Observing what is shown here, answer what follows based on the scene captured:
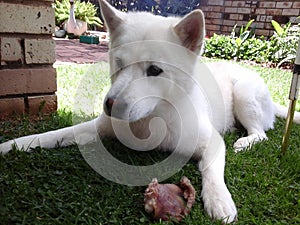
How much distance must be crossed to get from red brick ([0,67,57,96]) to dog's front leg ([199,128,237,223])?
1449 mm

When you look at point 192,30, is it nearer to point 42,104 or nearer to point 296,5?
point 42,104

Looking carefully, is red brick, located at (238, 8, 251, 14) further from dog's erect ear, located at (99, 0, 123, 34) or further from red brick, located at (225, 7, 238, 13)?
dog's erect ear, located at (99, 0, 123, 34)

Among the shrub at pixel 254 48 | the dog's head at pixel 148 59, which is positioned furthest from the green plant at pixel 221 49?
the dog's head at pixel 148 59

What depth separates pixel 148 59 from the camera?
5.53 feet

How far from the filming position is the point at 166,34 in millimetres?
1809

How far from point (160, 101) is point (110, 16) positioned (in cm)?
60

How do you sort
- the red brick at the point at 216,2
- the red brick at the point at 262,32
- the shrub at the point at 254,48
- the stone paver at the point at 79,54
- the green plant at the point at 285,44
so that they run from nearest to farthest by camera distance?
the stone paver at the point at 79,54 < the green plant at the point at 285,44 < the shrub at the point at 254,48 < the red brick at the point at 262,32 < the red brick at the point at 216,2

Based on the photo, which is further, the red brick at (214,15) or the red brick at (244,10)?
the red brick at (214,15)

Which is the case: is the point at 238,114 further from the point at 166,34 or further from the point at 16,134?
the point at 16,134

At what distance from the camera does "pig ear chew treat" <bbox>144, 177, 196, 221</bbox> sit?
144 cm

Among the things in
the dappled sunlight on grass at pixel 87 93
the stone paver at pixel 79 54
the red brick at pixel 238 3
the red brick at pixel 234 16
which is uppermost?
the red brick at pixel 238 3

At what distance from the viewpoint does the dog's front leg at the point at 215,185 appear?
1508mm

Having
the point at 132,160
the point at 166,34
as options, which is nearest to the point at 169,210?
the point at 132,160

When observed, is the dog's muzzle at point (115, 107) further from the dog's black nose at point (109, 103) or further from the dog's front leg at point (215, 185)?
the dog's front leg at point (215, 185)
